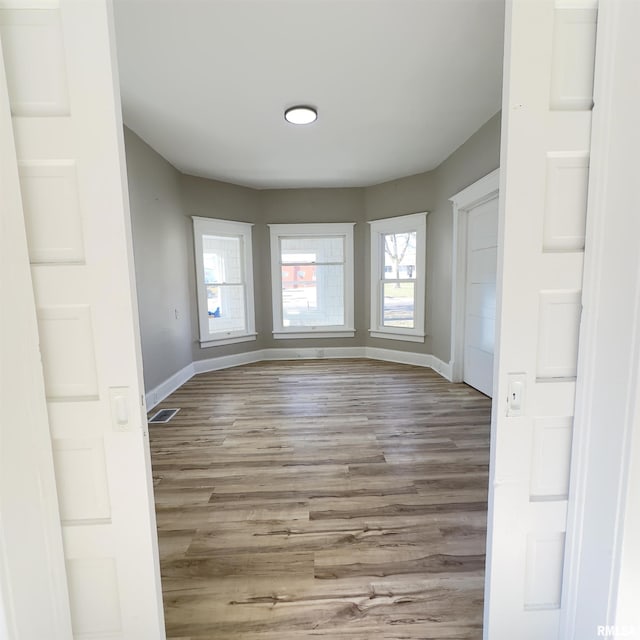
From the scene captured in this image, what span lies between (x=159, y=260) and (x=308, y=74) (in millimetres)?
2450

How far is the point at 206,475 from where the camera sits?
2.25 meters

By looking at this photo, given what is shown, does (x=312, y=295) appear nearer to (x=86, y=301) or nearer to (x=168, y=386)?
(x=168, y=386)

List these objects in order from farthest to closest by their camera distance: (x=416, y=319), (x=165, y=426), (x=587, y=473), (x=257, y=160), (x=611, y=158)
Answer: (x=416, y=319) < (x=257, y=160) < (x=165, y=426) < (x=587, y=473) < (x=611, y=158)

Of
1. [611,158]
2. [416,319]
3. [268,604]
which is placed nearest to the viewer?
[611,158]

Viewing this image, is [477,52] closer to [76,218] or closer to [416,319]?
[76,218]

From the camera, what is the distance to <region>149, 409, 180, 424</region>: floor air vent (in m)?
3.15

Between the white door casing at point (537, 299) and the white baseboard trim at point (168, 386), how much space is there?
311 centimetres

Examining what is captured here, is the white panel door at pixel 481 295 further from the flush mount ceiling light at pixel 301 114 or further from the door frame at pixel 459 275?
the flush mount ceiling light at pixel 301 114

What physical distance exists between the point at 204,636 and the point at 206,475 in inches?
42.3

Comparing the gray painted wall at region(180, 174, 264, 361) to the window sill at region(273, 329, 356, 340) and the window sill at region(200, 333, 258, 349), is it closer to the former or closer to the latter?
the window sill at region(200, 333, 258, 349)

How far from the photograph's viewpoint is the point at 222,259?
493cm

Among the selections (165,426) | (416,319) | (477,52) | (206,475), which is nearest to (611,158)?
(477,52)

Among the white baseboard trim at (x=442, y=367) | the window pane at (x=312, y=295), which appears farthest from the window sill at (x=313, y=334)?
the white baseboard trim at (x=442, y=367)

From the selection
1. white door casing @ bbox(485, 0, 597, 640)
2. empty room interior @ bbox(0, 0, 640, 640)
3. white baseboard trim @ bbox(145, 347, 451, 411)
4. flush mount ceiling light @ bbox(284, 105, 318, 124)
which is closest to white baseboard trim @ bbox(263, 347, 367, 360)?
white baseboard trim @ bbox(145, 347, 451, 411)
